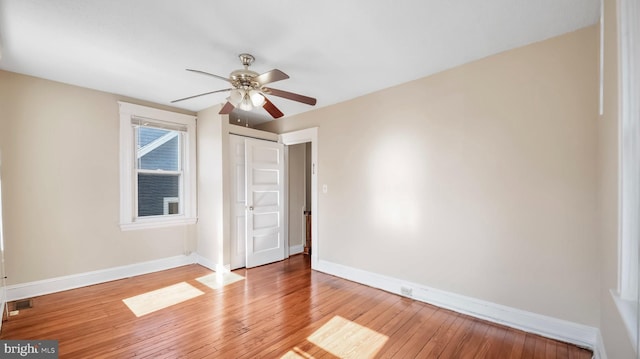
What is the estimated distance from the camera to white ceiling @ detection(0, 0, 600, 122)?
1.81m

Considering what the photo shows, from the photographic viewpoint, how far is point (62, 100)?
3193 mm

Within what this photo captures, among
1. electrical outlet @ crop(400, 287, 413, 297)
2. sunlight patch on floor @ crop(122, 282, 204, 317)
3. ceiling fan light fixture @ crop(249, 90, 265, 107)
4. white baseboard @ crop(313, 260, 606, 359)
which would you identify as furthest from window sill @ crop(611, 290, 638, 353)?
sunlight patch on floor @ crop(122, 282, 204, 317)

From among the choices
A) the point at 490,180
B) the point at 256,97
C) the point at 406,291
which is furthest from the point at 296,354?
the point at 490,180

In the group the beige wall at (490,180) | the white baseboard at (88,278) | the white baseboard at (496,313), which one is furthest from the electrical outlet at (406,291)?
the white baseboard at (88,278)

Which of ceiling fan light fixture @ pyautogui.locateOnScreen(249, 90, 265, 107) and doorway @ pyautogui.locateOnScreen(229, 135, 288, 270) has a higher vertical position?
ceiling fan light fixture @ pyautogui.locateOnScreen(249, 90, 265, 107)

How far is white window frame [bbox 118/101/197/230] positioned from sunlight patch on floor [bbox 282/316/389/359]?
3013mm

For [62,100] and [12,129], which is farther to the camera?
[62,100]

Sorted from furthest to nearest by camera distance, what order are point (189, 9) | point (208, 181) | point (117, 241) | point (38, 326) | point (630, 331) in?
point (208, 181) < point (117, 241) < point (38, 326) < point (189, 9) < point (630, 331)

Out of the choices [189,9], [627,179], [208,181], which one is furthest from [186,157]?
[627,179]

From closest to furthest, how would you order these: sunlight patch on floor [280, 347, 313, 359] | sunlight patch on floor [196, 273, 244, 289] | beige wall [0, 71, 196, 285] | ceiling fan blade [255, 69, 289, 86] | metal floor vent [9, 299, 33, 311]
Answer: sunlight patch on floor [280, 347, 313, 359], ceiling fan blade [255, 69, 289, 86], metal floor vent [9, 299, 33, 311], beige wall [0, 71, 196, 285], sunlight patch on floor [196, 273, 244, 289]

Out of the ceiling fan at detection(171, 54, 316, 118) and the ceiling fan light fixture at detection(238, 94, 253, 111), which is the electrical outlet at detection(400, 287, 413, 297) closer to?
the ceiling fan at detection(171, 54, 316, 118)

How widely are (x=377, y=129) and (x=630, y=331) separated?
264 centimetres

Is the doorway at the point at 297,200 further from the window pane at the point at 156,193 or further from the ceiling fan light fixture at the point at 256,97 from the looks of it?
the ceiling fan light fixture at the point at 256,97

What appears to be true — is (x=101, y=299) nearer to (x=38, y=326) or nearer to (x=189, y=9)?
(x=38, y=326)
